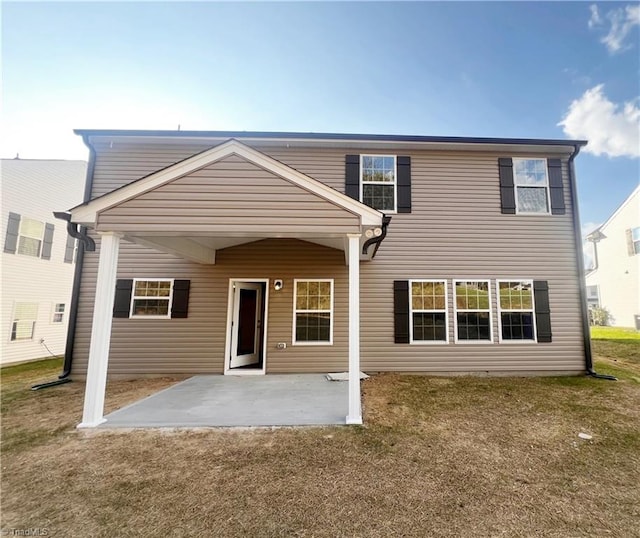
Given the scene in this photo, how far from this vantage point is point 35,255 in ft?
34.6

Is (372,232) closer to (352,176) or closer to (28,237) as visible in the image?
(352,176)

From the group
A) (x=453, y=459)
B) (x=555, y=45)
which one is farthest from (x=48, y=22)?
(x=555, y=45)

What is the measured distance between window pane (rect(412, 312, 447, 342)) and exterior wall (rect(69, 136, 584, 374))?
0.25 meters

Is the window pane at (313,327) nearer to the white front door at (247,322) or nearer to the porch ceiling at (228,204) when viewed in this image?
the white front door at (247,322)

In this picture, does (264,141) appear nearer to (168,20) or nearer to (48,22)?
(168,20)

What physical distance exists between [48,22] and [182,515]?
10026 millimetres

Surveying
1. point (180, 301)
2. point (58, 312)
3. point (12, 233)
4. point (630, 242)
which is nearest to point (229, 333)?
point (180, 301)

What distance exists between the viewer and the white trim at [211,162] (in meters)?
3.96

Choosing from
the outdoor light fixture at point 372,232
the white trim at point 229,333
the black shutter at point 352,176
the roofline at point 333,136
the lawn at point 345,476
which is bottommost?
the lawn at point 345,476

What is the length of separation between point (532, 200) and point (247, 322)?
25.7 feet

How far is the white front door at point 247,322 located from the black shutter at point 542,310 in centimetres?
669

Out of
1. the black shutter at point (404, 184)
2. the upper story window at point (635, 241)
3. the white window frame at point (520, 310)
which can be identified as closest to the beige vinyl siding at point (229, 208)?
the black shutter at point (404, 184)

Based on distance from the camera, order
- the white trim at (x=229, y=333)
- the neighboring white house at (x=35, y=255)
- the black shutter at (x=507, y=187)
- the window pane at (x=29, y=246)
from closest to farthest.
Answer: the white trim at (x=229, y=333), the black shutter at (x=507, y=187), the neighboring white house at (x=35, y=255), the window pane at (x=29, y=246)

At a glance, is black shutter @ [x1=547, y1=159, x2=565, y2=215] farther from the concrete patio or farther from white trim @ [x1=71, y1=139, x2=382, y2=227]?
the concrete patio
